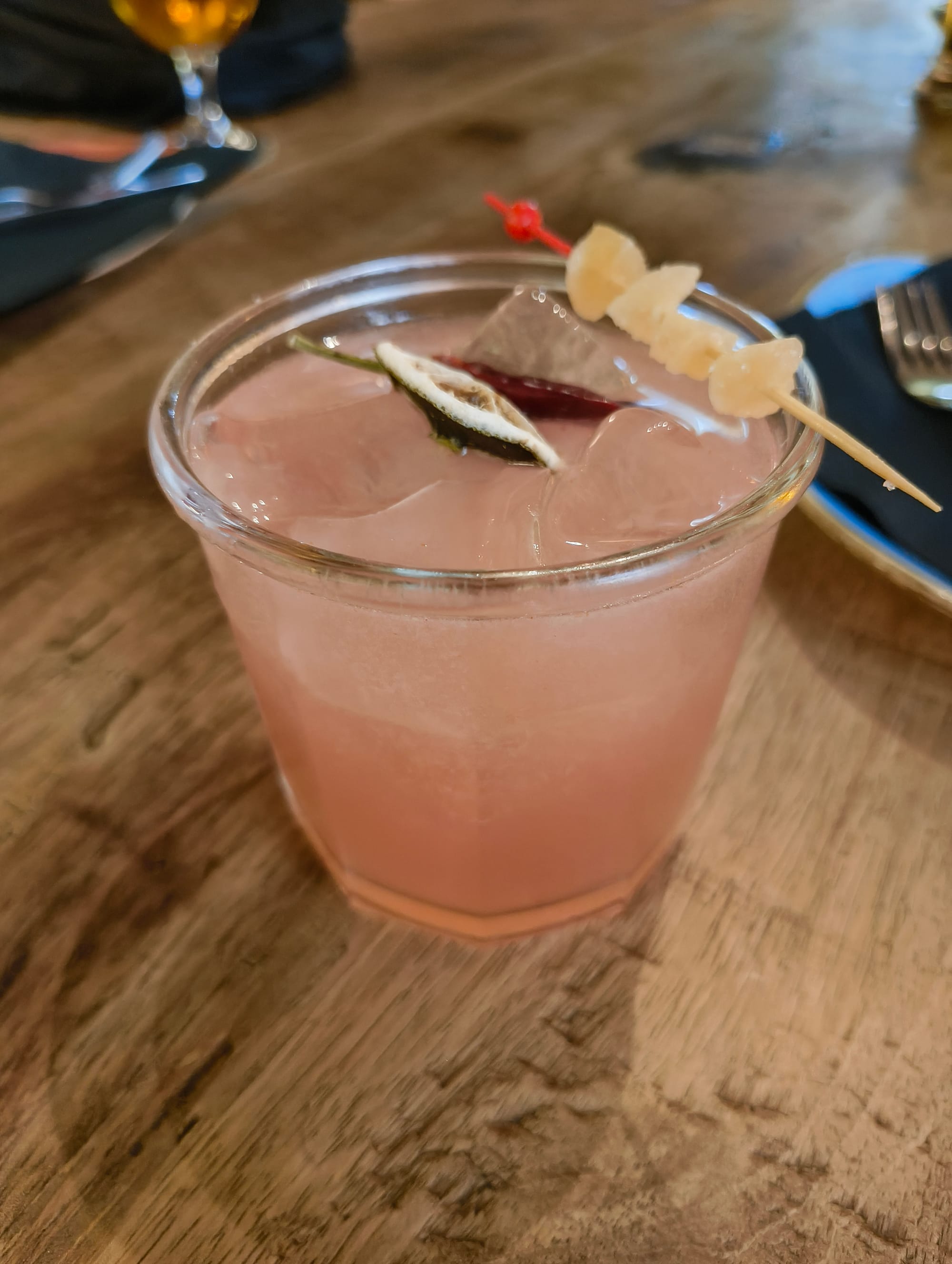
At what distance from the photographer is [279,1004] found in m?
0.67

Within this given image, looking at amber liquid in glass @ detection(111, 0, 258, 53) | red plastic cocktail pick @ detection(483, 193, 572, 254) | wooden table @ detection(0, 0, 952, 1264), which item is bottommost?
wooden table @ detection(0, 0, 952, 1264)

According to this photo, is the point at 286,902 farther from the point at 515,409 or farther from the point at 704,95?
the point at 704,95

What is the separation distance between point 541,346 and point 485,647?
0.28 metres

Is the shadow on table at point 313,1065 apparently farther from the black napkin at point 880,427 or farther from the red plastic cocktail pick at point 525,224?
the red plastic cocktail pick at point 525,224

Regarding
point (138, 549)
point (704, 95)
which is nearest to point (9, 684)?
point (138, 549)

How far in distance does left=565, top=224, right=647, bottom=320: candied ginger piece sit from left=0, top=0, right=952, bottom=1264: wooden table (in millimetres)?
376

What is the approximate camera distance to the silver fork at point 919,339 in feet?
3.45

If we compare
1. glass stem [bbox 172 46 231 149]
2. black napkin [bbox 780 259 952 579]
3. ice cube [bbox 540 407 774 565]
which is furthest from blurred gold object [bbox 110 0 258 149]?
ice cube [bbox 540 407 774 565]

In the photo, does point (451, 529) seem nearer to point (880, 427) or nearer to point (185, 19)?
point (880, 427)

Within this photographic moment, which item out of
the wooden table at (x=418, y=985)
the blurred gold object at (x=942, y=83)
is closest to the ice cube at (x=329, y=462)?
the wooden table at (x=418, y=985)

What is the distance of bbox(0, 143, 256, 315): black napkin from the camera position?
145cm

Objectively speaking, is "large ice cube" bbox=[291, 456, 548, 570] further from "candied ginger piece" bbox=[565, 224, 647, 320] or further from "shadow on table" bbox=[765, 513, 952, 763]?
"shadow on table" bbox=[765, 513, 952, 763]

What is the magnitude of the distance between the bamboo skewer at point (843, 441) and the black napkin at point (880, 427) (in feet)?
0.90

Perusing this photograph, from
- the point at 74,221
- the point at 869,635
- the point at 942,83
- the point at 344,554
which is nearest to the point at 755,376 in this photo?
the point at 344,554
